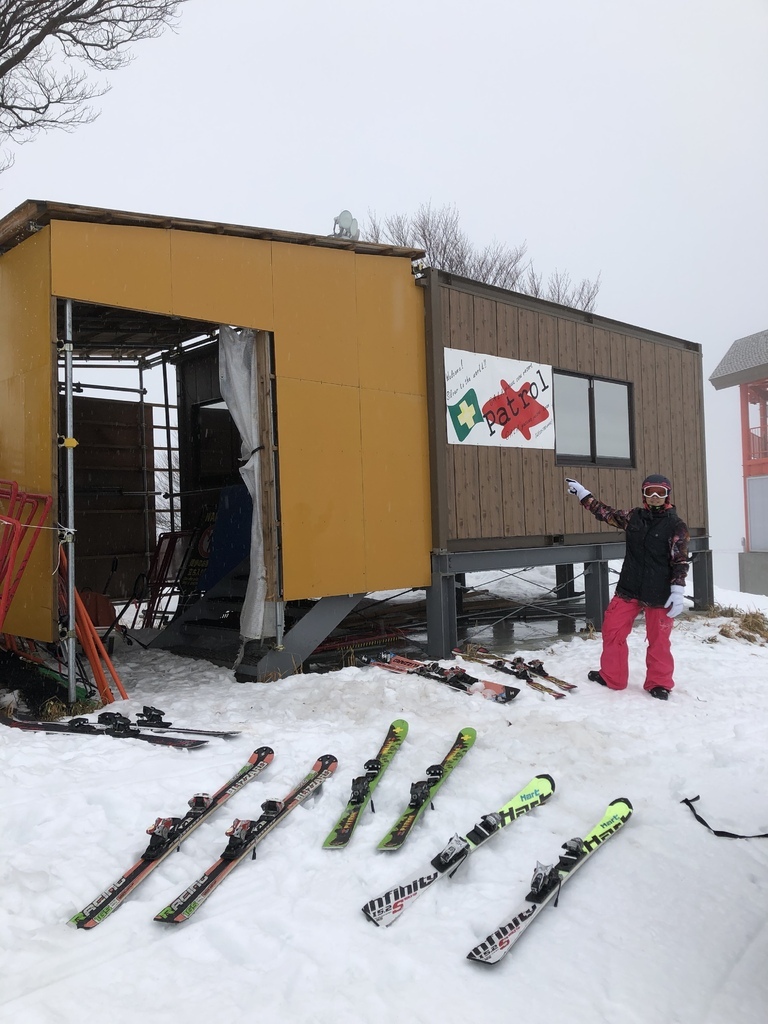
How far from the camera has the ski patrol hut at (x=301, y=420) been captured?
6359 millimetres

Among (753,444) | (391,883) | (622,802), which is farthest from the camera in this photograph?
(753,444)

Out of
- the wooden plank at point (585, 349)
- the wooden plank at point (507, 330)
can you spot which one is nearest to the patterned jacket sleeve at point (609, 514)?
the wooden plank at point (507, 330)

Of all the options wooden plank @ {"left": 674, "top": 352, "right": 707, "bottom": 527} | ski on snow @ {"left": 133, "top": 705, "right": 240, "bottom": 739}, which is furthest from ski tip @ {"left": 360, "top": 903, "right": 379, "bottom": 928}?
wooden plank @ {"left": 674, "top": 352, "right": 707, "bottom": 527}

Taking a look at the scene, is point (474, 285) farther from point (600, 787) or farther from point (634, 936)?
point (634, 936)

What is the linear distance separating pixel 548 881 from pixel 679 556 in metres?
3.96

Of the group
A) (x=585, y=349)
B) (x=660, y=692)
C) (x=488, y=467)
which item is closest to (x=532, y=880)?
(x=660, y=692)

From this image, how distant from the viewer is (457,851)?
3318mm

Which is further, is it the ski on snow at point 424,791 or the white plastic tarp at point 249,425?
the white plastic tarp at point 249,425

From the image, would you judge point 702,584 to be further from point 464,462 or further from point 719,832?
point 719,832

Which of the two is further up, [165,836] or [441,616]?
[441,616]

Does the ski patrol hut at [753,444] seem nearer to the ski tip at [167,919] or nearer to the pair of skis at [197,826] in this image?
the pair of skis at [197,826]

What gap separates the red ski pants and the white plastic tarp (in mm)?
2997

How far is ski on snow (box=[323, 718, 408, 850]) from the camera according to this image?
3.54 m

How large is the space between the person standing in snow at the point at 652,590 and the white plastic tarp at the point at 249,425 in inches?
117
